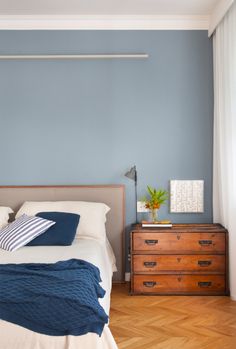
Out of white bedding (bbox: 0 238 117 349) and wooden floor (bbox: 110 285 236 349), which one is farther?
wooden floor (bbox: 110 285 236 349)

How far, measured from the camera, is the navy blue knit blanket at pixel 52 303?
2.26 metres

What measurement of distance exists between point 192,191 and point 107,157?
0.90m

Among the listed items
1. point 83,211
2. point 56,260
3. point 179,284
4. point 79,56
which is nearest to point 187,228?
point 179,284

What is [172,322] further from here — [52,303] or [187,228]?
[52,303]

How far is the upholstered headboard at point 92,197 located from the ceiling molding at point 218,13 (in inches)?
68.2

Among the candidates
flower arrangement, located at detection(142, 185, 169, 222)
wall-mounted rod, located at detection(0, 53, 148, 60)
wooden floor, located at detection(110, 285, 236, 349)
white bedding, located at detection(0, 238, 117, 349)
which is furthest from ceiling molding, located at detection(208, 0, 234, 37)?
wooden floor, located at detection(110, 285, 236, 349)

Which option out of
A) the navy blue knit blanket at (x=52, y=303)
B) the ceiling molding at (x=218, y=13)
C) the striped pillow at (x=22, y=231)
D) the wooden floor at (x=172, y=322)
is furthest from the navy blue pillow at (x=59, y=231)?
the ceiling molding at (x=218, y=13)

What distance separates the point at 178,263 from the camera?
4.08m

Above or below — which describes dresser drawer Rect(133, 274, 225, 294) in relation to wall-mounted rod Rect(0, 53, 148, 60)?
below

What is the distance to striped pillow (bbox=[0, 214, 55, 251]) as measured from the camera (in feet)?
11.7

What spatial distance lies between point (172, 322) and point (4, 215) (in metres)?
1.80

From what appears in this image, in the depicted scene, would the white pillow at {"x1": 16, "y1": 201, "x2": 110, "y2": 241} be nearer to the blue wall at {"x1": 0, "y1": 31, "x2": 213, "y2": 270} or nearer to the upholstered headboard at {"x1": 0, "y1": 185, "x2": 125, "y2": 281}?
the upholstered headboard at {"x1": 0, "y1": 185, "x2": 125, "y2": 281}

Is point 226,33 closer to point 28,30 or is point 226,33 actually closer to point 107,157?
point 107,157

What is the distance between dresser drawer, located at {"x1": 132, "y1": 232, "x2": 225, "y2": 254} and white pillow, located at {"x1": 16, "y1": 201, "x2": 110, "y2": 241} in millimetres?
338
